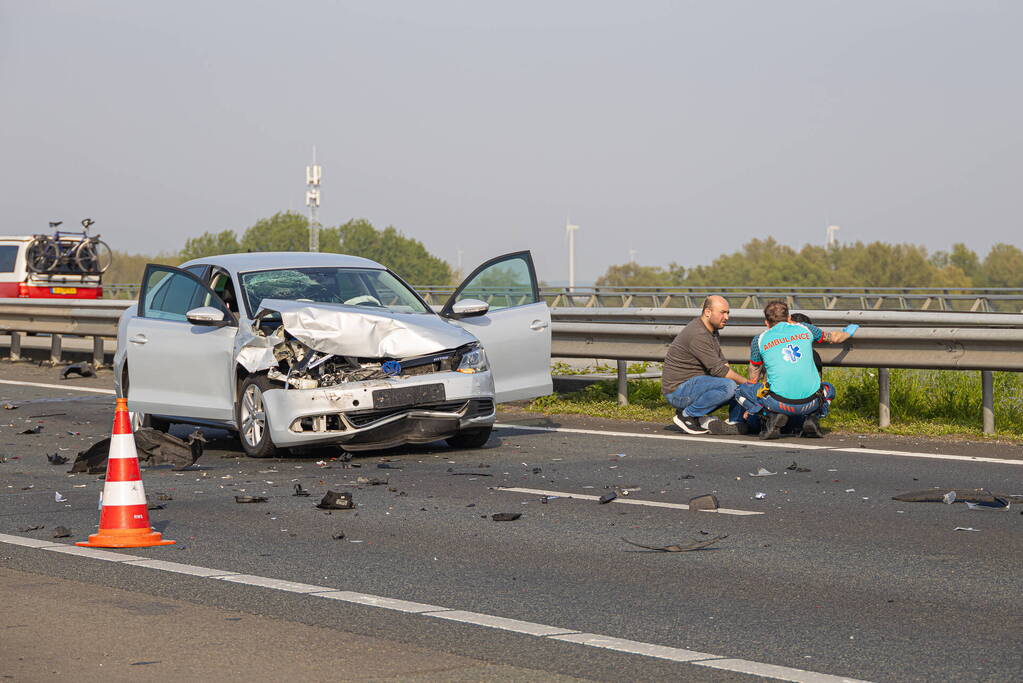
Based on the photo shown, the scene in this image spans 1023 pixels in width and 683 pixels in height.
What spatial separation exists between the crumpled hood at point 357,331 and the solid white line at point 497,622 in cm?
535

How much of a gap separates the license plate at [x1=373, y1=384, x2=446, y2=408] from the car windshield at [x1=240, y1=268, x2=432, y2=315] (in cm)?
96

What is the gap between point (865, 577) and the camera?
21.2 feet

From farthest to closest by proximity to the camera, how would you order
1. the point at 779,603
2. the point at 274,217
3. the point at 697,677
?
the point at 274,217
the point at 779,603
the point at 697,677

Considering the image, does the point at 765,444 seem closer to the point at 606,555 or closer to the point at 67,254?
the point at 606,555

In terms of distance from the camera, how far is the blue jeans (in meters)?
12.7

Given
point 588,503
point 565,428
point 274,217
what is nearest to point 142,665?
point 588,503

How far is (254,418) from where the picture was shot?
1135 cm

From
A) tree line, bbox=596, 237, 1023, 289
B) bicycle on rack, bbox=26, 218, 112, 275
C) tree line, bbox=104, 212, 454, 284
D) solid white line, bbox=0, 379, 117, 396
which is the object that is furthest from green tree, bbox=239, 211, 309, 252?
solid white line, bbox=0, 379, 117, 396

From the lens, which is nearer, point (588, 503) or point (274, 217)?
point (588, 503)

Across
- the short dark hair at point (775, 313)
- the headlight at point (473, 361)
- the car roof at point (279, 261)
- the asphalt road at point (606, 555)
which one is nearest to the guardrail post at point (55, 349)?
the car roof at point (279, 261)

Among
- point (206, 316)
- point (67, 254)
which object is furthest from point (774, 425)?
point (67, 254)

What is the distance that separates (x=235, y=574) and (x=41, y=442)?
265 inches

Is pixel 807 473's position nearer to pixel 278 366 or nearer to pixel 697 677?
pixel 278 366

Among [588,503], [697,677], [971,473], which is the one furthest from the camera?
[971,473]
